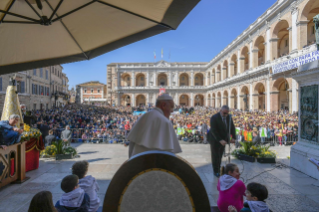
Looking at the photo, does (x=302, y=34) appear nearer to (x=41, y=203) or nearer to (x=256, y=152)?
(x=256, y=152)

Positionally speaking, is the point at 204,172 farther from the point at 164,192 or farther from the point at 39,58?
the point at 39,58

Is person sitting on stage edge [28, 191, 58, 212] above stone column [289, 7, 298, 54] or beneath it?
beneath

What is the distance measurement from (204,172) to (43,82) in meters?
33.5

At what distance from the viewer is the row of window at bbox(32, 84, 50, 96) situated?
2712 centimetres

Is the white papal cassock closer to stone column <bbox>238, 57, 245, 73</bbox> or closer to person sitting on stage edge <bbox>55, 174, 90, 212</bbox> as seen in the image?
person sitting on stage edge <bbox>55, 174, 90, 212</bbox>

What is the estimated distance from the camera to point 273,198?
3441mm

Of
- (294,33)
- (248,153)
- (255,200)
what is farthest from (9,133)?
(294,33)

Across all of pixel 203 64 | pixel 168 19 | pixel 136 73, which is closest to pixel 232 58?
pixel 203 64

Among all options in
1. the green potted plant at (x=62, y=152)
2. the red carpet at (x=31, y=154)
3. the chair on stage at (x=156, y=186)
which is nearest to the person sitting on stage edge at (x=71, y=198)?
the chair on stage at (x=156, y=186)

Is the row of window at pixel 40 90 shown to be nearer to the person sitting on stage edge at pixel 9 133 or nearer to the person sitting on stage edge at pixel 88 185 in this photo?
the person sitting on stage edge at pixel 9 133

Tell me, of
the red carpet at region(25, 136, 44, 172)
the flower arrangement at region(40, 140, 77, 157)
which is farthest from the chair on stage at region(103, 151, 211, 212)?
the flower arrangement at region(40, 140, 77, 157)

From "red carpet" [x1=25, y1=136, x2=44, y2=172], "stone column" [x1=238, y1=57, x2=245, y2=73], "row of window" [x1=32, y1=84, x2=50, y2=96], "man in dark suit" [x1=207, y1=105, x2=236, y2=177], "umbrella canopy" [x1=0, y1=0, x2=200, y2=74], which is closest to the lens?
"umbrella canopy" [x1=0, y1=0, x2=200, y2=74]

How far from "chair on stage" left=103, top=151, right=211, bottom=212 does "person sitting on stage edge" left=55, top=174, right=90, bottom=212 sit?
3.81 ft

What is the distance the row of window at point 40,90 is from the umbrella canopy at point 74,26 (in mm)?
27306
